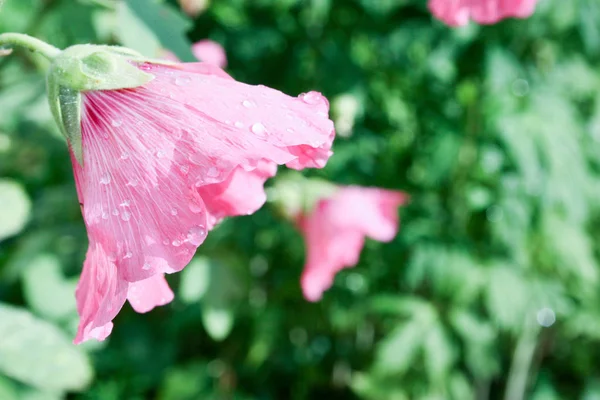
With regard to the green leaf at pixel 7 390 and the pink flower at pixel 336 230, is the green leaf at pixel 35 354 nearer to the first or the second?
the green leaf at pixel 7 390

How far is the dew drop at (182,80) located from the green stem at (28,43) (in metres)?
0.08

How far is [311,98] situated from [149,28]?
0.35 metres

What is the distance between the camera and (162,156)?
1.43ft

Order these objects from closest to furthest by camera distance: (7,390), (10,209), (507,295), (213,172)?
(213,172), (10,209), (7,390), (507,295)

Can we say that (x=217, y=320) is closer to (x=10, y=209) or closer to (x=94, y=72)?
(x=10, y=209)

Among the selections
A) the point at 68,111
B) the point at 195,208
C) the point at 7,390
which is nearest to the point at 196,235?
the point at 195,208

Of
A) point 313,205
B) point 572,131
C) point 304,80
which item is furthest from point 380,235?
point 572,131

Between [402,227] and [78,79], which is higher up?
[78,79]

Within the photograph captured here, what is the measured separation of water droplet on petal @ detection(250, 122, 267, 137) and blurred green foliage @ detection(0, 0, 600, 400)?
0.65 m

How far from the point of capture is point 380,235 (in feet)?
4.30

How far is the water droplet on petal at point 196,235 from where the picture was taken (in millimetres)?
425

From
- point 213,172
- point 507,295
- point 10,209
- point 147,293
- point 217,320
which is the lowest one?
point 507,295

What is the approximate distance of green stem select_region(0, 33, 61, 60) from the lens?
44cm

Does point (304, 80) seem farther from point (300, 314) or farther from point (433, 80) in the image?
point (300, 314)
